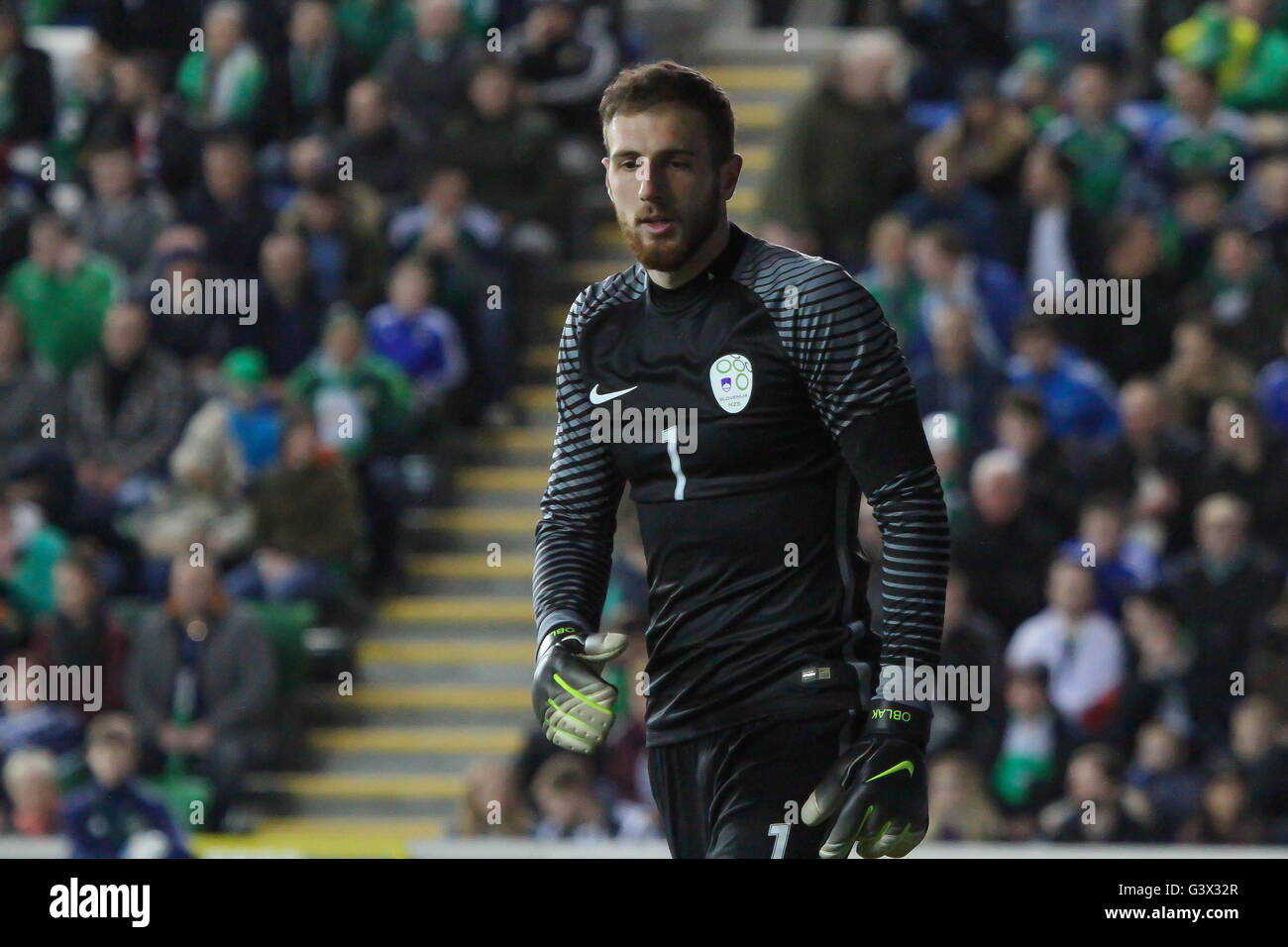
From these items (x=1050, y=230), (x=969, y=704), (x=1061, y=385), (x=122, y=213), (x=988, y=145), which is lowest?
(x=969, y=704)

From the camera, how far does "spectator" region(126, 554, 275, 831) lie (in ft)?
32.4

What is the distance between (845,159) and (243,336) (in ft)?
9.03

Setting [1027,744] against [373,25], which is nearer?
[1027,744]

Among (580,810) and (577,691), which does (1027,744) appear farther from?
(577,691)

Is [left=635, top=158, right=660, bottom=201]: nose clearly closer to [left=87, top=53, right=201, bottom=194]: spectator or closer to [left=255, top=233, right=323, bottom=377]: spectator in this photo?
[left=255, top=233, right=323, bottom=377]: spectator

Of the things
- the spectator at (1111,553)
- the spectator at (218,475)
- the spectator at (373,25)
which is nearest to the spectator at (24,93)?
the spectator at (373,25)

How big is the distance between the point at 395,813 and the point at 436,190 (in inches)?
110

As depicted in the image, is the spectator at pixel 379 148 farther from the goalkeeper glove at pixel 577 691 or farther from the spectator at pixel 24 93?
the goalkeeper glove at pixel 577 691

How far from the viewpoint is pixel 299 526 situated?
10.4m

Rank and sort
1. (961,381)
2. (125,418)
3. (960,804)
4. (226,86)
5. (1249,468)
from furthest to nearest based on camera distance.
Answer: (226,86) → (125,418) → (961,381) → (1249,468) → (960,804)

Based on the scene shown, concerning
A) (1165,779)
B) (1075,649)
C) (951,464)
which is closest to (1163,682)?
(1075,649)

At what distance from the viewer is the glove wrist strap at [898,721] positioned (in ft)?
13.8
